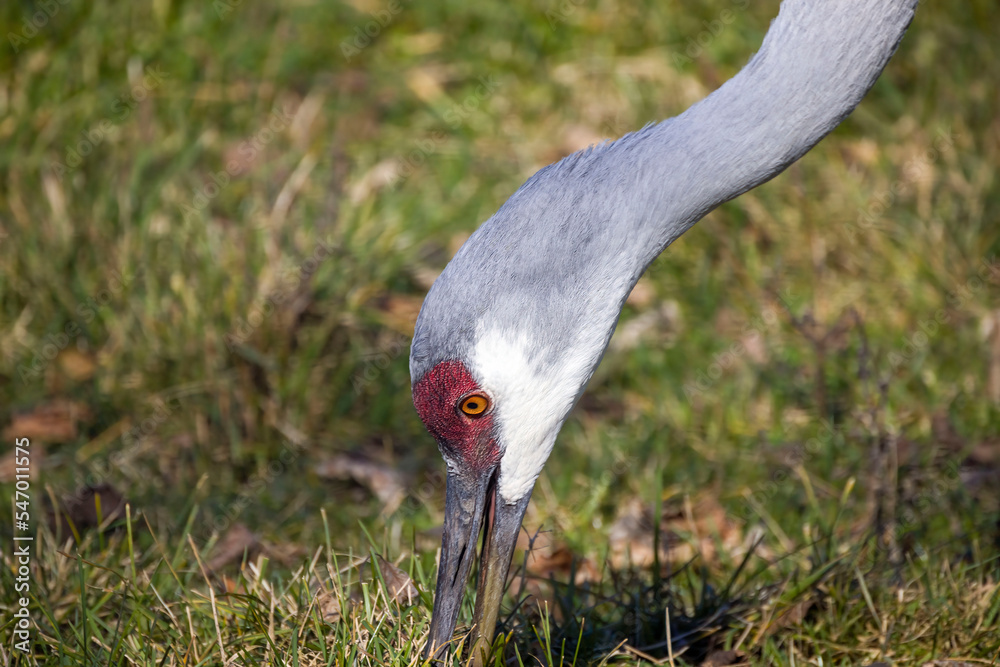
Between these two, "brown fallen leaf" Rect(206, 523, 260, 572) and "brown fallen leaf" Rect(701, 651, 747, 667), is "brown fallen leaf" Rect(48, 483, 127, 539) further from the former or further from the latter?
"brown fallen leaf" Rect(701, 651, 747, 667)

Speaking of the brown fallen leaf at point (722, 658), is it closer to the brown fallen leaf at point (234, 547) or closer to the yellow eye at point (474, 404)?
the yellow eye at point (474, 404)

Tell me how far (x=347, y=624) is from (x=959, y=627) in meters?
1.92

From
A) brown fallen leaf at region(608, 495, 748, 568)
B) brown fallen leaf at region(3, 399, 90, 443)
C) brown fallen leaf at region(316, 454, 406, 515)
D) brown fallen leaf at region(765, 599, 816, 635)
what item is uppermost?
brown fallen leaf at region(765, 599, 816, 635)

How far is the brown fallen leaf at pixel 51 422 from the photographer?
527 cm

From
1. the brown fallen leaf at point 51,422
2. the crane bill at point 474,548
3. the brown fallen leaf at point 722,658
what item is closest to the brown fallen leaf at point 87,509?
the brown fallen leaf at point 51,422

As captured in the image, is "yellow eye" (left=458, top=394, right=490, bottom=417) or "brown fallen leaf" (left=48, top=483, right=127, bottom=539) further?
"brown fallen leaf" (left=48, top=483, right=127, bottom=539)

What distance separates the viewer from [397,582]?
11.3 feet

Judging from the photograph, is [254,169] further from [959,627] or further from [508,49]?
[959,627]

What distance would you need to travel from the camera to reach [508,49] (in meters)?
7.89

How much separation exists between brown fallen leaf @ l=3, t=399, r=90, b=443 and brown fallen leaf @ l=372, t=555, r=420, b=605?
248cm

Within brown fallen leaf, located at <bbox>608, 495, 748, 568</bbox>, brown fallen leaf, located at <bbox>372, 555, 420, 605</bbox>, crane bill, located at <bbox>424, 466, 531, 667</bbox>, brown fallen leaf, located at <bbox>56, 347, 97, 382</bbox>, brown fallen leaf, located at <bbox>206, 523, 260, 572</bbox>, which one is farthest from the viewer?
brown fallen leaf, located at <bbox>56, 347, 97, 382</bbox>

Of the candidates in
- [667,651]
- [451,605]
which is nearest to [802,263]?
[667,651]

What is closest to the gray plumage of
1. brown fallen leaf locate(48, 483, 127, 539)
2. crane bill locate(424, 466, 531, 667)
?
crane bill locate(424, 466, 531, 667)

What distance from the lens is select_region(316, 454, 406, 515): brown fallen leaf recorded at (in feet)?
16.4
